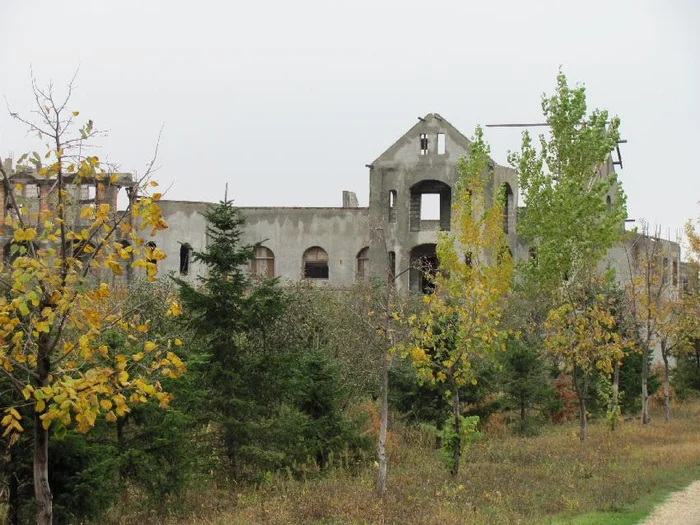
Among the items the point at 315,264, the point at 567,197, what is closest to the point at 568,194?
the point at 567,197

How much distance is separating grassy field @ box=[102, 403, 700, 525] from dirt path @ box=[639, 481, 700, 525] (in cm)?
22

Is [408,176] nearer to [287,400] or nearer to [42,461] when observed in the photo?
[287,400]

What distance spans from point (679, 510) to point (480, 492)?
3.28 metres

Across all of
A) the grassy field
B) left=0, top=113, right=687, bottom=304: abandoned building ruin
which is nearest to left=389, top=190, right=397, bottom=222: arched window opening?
left=0, top=113, right=687, bottom=304: abandoned building ruin

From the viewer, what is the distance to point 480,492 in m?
15.5

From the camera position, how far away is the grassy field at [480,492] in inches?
531

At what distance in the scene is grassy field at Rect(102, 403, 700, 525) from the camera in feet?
44.2

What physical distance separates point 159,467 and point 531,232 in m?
20.9

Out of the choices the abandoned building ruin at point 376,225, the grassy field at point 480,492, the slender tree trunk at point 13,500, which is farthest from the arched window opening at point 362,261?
the slender tree trunk at point 13,500

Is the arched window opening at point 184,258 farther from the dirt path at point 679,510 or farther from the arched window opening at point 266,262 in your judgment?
the dirt path at point 679,510

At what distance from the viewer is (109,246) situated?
8.49m

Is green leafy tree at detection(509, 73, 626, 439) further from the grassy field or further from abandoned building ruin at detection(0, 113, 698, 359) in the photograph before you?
the grassy field

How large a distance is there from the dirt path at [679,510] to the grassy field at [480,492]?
218mm

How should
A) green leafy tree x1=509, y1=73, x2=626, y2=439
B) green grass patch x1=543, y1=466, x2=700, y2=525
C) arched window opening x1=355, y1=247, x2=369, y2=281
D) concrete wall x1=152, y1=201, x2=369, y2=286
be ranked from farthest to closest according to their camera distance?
concrete wall x1=152, y1=201, x2=369, y2=286 → arched window opening x1=355, y1=247, x2=369, y2=281 → green leafy tree x1=509, y1=73, x2=626, y2=439 → green grass patch x1=543, y1=466, x2=700, y2=525
